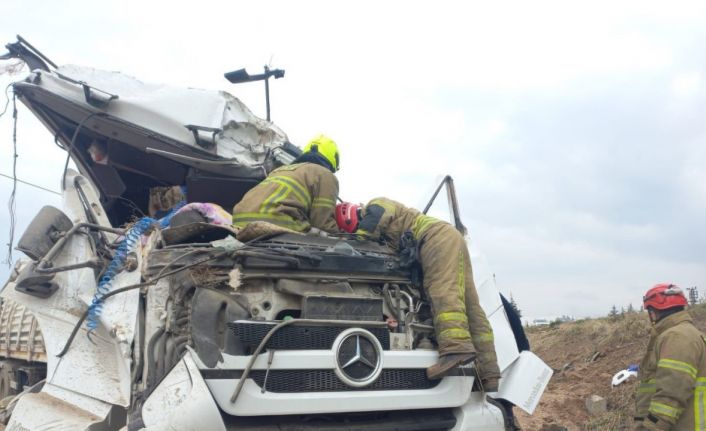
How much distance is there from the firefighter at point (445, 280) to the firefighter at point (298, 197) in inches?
11.1

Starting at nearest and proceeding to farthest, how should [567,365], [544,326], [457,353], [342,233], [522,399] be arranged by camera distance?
[457,353] < [522,399] < [342,233] < [567,365] < [544,326]

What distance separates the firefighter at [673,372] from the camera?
11.7 ft

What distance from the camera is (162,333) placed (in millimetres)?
2998

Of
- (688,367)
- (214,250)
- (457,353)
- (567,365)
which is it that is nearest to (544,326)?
(567,365)

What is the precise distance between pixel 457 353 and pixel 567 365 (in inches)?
224

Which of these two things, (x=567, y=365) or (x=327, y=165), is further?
(x=567, y=365)

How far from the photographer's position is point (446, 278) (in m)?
3.41

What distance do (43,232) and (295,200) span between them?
1.46 meters

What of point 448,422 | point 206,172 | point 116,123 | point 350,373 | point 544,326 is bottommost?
point 544,326

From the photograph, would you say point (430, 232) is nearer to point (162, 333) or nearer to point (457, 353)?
point (457, 353)

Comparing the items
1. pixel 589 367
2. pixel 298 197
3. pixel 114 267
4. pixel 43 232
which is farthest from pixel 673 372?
pixel 589 367

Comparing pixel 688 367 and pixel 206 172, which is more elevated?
pixel 206 172

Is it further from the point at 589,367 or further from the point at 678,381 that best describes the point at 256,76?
the point at 589,367

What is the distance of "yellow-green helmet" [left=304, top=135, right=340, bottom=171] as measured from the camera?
4.35 meters
